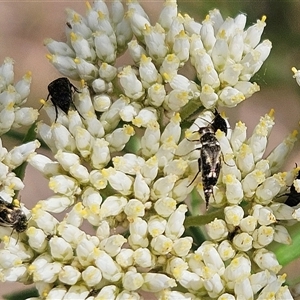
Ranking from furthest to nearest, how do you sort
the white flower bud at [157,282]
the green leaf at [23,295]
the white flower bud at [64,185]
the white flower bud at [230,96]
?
the green leaf at [23,295] < the white flower bud at [230,96] < the white flower bud at [64,185] < the white flower bud at [157,282]

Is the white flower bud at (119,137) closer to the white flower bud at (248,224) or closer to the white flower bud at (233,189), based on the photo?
the white flower bud at (233,189)

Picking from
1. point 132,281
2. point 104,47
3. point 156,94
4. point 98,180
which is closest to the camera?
point 132,281

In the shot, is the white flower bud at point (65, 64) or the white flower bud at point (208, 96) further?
the white flower bud at point (65, 64)

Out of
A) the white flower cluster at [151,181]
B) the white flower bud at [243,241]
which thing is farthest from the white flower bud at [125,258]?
the white flower bud at [243,241]

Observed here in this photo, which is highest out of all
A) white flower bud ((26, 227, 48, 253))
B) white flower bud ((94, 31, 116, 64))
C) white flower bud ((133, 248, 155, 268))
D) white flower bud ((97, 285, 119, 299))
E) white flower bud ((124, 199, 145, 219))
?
white flower bud ((94, 31, 116, 64))

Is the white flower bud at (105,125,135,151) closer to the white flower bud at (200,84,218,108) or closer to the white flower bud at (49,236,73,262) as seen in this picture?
the white flower bud at (200,84,218,108)

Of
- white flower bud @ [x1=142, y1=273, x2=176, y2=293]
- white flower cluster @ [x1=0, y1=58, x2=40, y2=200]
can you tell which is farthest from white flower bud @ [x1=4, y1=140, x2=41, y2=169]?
white flower bud @ [x1=142, y1=273, x2=176, y2=293]

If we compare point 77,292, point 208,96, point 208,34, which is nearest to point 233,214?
point 208,96

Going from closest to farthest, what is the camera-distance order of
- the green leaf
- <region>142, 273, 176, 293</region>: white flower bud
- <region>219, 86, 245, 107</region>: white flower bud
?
1. <region>142, 273, 176, 293</region>: white flower bud
2. <region>219, 86, 245, 107</region>: white flower bud
3. the green leaf

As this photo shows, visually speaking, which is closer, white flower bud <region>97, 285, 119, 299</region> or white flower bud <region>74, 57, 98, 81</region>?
white flower bud <region>97, 285, 119, 299</region>

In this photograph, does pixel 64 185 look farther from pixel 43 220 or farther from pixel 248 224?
pixel 248 224
